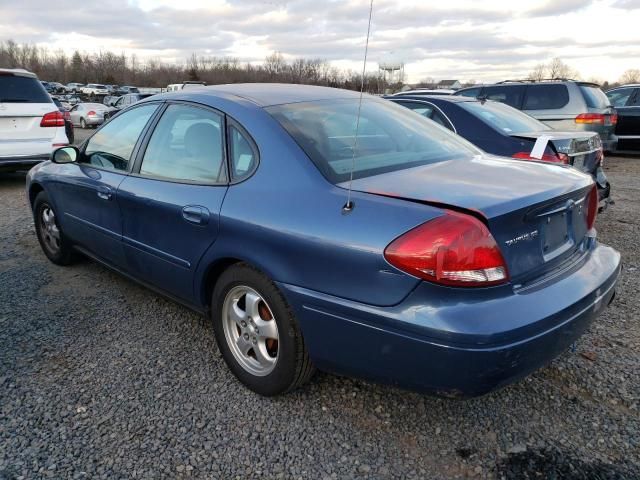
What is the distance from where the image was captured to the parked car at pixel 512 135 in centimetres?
475

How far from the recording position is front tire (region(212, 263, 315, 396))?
2391mm

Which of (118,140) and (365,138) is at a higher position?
(365,138)

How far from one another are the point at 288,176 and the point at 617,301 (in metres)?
2.80

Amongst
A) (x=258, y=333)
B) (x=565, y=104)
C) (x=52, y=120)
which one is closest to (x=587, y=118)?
(x=565, y=104)

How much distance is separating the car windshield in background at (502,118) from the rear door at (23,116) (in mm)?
6101

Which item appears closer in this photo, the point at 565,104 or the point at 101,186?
the point at 101,186

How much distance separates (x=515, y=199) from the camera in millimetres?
2092

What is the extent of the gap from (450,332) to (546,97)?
28.9ft

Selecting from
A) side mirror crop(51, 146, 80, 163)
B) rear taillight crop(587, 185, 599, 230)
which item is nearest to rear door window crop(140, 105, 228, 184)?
side mirror crop(51, 146, 80, 163)

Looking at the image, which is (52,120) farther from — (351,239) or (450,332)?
(450,332)

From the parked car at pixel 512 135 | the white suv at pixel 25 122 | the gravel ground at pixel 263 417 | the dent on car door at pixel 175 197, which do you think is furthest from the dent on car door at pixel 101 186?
the white suv at pixel 25 122

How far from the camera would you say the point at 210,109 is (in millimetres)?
2920

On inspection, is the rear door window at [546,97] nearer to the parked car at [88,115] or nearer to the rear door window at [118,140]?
the rear door window at [118,140]

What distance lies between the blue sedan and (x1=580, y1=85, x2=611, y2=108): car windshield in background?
291 inches
